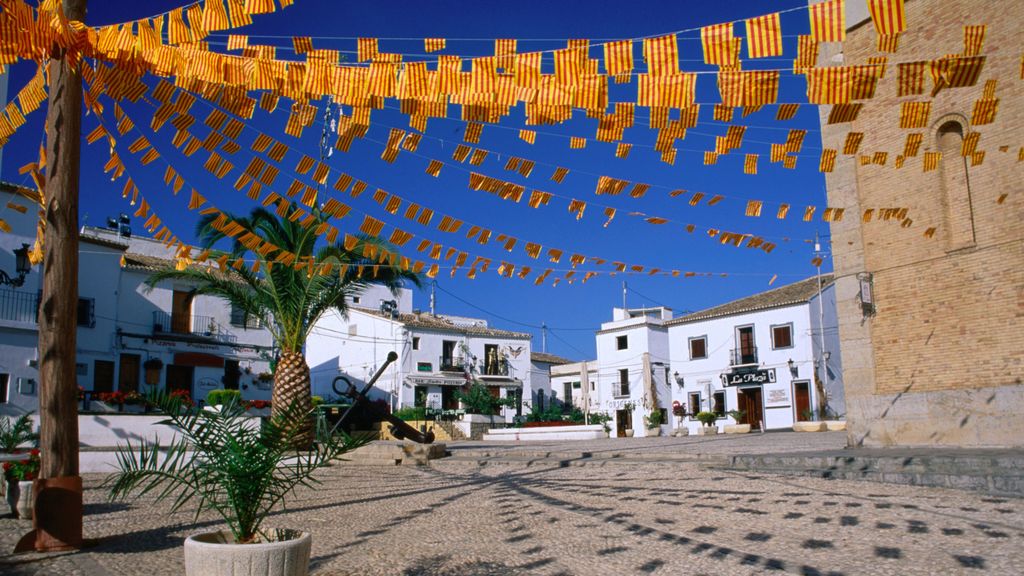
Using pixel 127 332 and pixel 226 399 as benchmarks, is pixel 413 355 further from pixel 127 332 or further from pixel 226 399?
pixel 226 399

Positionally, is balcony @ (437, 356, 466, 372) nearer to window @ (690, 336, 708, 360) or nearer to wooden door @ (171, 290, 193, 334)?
window @ (690, 336, 708, 360)

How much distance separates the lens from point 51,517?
5.70 meters

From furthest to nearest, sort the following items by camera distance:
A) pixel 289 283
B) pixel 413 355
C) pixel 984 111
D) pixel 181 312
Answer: pixel 413 355 < pixel 181 312 < pixel 289 283 < pixel 984 111

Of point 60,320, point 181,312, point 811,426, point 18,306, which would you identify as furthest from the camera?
point 181,312

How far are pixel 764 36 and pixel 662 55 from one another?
596 millimetres

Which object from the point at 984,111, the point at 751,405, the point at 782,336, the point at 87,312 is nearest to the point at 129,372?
the point at 87,312

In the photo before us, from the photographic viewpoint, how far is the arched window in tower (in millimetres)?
11359

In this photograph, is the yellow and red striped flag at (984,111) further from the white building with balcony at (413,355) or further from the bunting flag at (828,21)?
the white building with balcony at (413,355)

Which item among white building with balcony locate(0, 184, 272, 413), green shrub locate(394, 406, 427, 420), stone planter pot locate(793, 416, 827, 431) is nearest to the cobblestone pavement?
white building with balcony locate(0, 184, 272, 413)

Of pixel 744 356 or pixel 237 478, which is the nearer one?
pixel 237 478

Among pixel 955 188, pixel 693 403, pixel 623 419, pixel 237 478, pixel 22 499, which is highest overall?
pixel 955 188

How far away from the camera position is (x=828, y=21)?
167 inches

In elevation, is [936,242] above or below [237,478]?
above

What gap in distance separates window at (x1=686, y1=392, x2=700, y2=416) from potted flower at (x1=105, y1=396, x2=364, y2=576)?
36.2 meters
